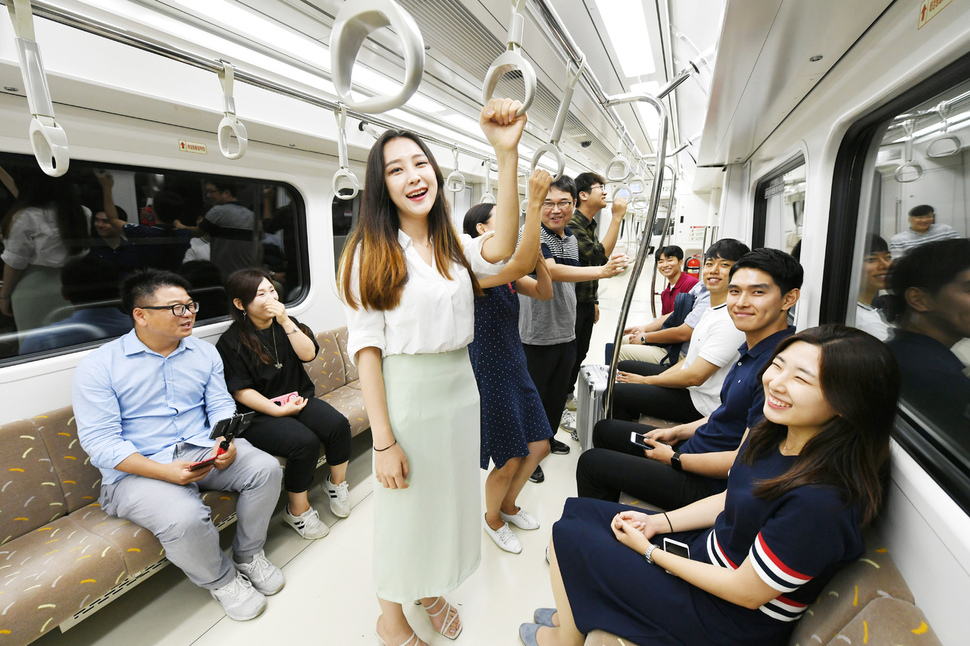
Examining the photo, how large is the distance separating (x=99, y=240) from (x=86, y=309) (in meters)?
0.42

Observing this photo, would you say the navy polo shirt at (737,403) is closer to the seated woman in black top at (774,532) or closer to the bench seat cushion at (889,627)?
the seated woman in black top at (774,532)

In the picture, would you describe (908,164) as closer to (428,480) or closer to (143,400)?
(428,480)

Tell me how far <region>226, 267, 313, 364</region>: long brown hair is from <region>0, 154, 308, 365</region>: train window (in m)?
0.67

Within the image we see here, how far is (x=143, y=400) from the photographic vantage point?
2029mm

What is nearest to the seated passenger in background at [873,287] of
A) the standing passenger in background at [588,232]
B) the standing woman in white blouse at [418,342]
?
the standing passenger in background at [588,232]

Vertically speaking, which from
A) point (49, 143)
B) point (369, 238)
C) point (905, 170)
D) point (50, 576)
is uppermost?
point (49, 143)

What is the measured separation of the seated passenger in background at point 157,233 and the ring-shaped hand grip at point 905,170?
13.1ft

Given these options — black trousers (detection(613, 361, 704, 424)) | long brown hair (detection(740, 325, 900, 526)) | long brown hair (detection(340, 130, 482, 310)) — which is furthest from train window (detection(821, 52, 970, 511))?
long brown hair (detection(340, 130, 482, 310))

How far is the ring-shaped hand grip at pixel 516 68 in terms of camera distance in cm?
96

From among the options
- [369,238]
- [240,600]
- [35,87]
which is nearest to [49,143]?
[35,87]

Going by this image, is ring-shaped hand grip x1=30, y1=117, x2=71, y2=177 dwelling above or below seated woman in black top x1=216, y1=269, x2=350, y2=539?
above

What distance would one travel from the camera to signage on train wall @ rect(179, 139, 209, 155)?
2.63 metres

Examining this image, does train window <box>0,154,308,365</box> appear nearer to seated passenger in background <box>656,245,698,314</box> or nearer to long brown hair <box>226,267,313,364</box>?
long brown hair <box>226,267,313,364</box>

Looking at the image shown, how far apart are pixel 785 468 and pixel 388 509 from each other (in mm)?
1237
